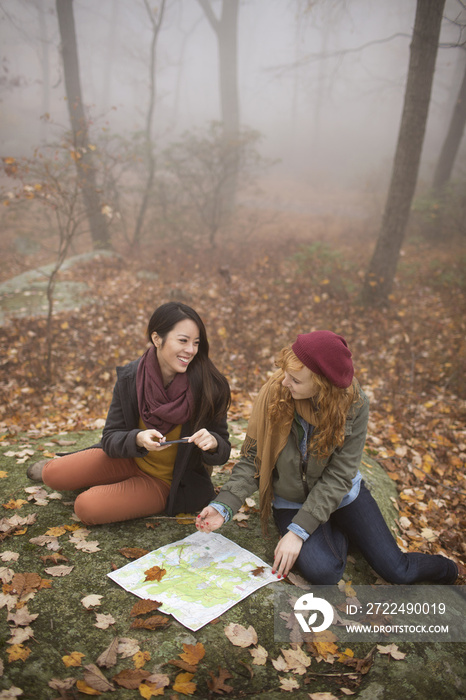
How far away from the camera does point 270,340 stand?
7902mm

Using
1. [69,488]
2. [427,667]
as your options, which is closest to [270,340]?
[69,488]

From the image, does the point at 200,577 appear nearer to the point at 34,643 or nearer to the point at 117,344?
the point at 34,643

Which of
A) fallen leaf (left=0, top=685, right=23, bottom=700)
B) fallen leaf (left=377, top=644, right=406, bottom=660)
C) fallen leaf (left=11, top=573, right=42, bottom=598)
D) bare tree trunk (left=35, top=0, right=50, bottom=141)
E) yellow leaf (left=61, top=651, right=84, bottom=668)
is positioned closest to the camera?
fallen leaf (left=0, top=685, right=23, bottom=700)

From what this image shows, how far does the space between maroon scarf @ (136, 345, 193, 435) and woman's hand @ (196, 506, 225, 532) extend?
575 mm

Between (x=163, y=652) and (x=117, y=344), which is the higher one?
(x=117, y=344)

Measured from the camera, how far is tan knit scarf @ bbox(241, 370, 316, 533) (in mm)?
2590

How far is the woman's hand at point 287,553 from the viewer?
245 cm

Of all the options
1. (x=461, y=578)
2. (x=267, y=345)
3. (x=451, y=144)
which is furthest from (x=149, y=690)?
(x=451, y=144)

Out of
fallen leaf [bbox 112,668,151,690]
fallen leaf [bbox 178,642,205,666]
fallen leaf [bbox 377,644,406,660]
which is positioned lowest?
fallen leaf [bbox 377,644,406,660]

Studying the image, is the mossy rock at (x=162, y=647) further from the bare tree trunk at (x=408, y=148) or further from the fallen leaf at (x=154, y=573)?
the bare tree trunk at (x=408, y=148)

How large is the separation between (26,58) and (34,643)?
29716 mm

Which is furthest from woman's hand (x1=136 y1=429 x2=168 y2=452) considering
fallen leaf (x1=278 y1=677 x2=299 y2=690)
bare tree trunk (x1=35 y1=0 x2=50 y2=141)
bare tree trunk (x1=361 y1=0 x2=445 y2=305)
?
bare tree trunk (x1=35 y1=0 x2=50 y2=141)

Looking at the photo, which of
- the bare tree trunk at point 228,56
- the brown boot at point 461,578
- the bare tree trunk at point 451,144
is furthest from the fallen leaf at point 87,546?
the bare tree trunk at point 228,56

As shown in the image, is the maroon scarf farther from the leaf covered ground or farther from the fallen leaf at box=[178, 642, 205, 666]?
the fallen leaf at box=[178, 642, 205, 666]
